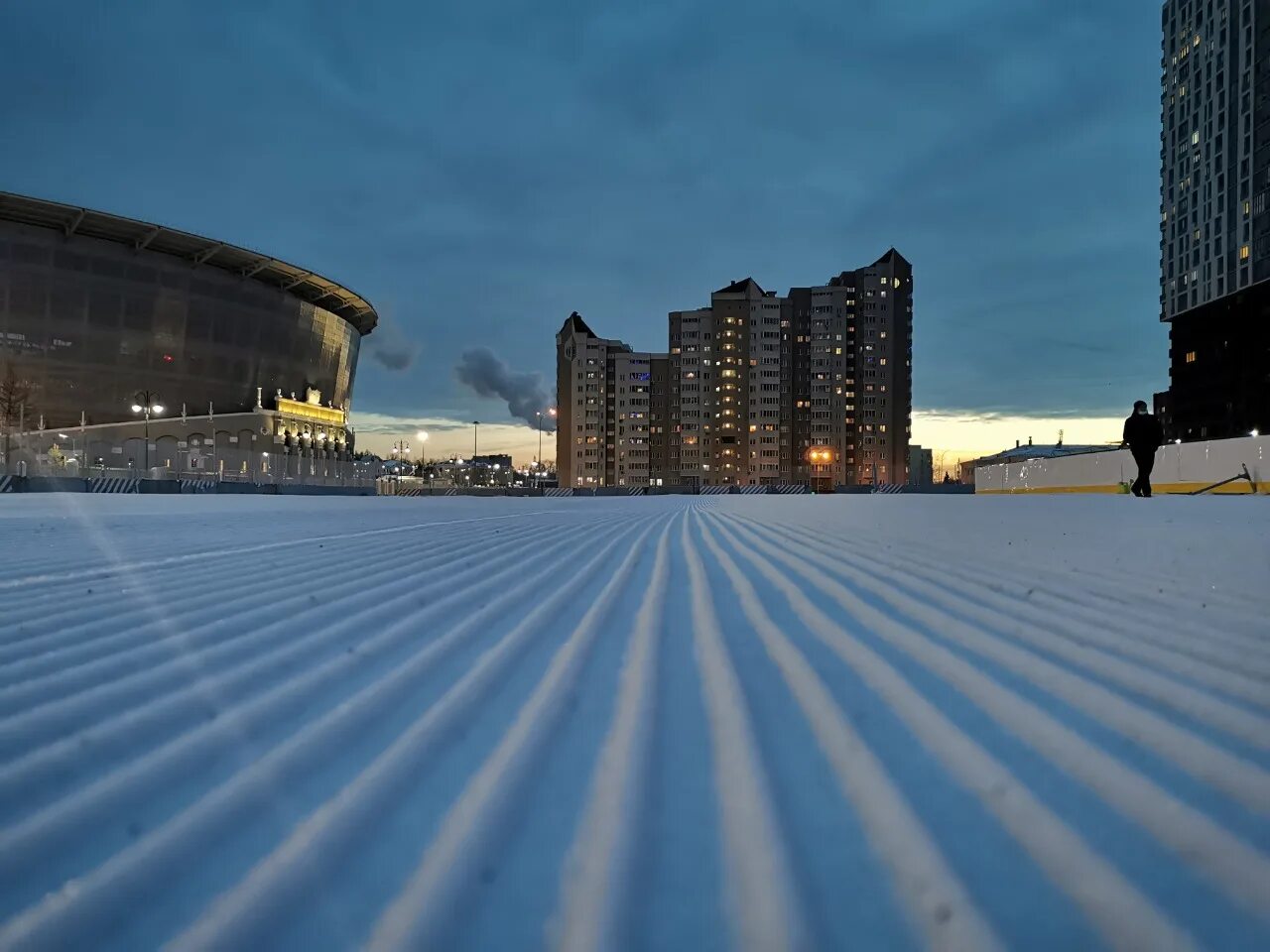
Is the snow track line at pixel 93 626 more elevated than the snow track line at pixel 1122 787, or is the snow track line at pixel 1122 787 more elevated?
the snow track line at pixel 1122 787

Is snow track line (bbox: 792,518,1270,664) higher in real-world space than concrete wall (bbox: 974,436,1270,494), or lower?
lower

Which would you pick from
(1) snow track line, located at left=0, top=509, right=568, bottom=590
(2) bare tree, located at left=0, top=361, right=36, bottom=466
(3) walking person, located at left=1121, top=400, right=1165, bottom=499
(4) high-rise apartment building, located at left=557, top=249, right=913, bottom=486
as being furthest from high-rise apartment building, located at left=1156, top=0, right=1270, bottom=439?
(2) bare tree, located at left=0, top=361, right=36, bottom=466

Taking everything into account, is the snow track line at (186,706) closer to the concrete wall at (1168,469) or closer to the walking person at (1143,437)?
the walking person at (1143,437)

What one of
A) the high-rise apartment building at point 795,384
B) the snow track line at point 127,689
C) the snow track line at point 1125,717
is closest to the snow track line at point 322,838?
the snow track line at point 127,689

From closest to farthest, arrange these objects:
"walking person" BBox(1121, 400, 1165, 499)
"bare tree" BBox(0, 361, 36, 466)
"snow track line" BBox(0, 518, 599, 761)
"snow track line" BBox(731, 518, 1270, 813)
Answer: "snow track line" BBox(731, 518, 1270, 813), "snow track line" BBox(0, 518, 599, 761), "walking person" BBox(1121, 400, 1165, 499), "bare tree" BBox(0, 361, 36, 466)

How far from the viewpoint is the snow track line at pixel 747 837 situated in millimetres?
867

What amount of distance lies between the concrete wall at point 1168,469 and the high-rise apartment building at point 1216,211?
37743mm

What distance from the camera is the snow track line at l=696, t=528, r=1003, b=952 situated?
34.0 inches

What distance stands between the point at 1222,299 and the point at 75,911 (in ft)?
221

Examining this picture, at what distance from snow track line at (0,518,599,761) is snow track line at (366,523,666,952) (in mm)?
965

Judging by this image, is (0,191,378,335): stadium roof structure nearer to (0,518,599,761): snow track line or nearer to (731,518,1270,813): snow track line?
(0,518,599,761): snow track line

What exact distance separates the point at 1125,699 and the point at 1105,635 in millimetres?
753

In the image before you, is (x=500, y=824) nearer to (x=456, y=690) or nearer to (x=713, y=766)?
(x=713, y=766)

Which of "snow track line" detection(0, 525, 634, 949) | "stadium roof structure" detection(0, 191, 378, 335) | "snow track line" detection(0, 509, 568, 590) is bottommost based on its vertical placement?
"snow track line" detection(0, 525, 634, 949)
